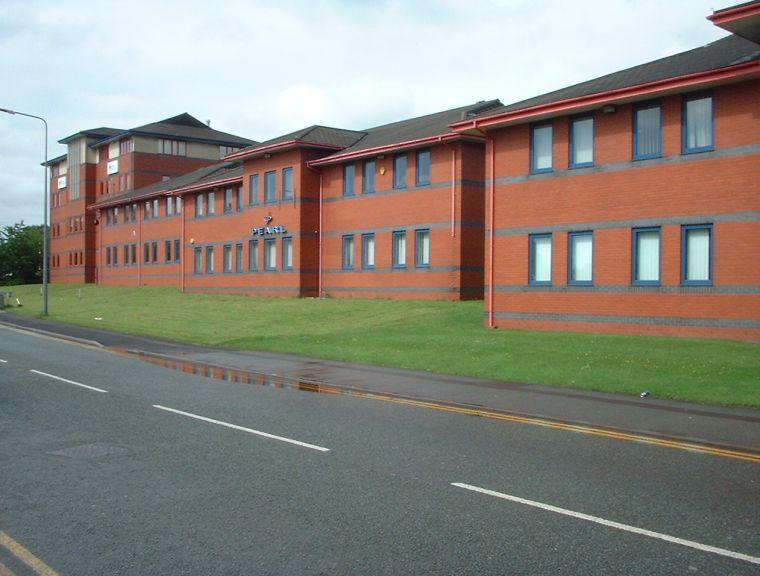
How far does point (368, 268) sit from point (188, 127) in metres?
47.7

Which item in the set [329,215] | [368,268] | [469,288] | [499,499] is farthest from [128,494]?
[329,215]

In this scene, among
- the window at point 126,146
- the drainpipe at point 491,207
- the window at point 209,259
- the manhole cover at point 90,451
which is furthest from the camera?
the window at point 126,146

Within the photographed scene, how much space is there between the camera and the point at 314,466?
321 inches

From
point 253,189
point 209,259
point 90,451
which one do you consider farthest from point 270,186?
point 90,451

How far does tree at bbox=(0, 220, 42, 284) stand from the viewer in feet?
324

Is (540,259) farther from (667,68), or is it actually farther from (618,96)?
(667,68)

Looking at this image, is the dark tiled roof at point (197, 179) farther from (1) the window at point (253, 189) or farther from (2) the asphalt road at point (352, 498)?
(2) the asphalt road at point (352, 498)

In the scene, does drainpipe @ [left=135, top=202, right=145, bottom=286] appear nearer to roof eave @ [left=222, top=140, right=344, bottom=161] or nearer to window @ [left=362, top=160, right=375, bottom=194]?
roof eave @ [left=222, top=140, right=344, bottom=161]

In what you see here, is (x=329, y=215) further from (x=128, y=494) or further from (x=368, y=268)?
(x=128, y=494)

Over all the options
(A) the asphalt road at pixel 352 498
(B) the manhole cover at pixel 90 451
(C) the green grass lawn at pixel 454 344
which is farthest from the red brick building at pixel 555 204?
(B) the manhole cover at pixel 90 451

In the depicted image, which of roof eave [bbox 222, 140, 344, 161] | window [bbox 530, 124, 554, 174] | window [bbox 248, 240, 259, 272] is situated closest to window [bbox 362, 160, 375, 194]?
roof eave [bbox 222, 140, 344, 161]

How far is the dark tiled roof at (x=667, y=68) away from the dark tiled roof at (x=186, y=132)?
5320 cm

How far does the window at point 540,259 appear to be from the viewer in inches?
986

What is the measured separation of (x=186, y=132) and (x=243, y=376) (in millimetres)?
63290
